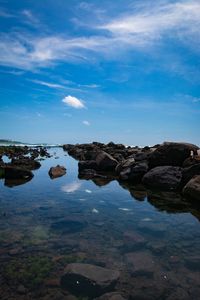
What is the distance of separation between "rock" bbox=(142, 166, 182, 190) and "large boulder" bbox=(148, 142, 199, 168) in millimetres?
2085

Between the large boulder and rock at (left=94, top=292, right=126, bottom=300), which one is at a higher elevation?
the large boulder

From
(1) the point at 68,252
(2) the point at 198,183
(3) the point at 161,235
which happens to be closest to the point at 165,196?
(2) the point at 198,183

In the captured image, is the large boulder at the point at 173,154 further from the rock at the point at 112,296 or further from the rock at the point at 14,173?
the rock at the point at 112,296

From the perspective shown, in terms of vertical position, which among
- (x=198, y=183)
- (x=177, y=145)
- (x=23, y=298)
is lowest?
(x=23, y=298)

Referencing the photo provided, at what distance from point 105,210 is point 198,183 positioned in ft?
13.4

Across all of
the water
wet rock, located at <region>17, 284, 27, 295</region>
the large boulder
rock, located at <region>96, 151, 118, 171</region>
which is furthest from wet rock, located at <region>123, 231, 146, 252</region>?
rock, located at <region>96, 151, 118, 171</region>

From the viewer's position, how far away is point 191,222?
9.18 meters

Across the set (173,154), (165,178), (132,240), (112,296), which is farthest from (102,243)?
(173,154)

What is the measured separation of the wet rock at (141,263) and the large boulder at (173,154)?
39.3 feet

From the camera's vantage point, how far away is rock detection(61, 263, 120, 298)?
4840 millimetres

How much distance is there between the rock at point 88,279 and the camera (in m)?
4.84

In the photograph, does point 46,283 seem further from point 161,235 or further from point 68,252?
point 161,235

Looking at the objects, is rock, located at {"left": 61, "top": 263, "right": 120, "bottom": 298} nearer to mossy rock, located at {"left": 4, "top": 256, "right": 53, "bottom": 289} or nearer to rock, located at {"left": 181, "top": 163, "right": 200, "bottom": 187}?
mossy rock, located at {"left": 4, "top": 256, "right": 53, "bottom": 289}

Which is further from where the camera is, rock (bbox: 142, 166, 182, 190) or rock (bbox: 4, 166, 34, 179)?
rock (bbox: 4, 166, 34, 179)
